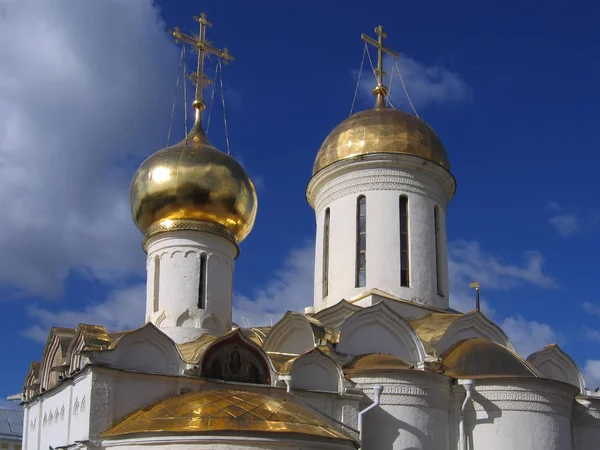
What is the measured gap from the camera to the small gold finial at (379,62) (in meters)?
16.5

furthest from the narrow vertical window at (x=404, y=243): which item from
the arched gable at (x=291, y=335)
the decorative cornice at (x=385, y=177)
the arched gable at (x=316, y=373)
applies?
the arched gable at (x=316, y=373)

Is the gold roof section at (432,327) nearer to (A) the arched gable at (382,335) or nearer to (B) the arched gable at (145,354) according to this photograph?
(A) the arched gable at (382,335)

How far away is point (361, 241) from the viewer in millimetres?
14906

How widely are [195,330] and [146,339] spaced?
253 centimetres

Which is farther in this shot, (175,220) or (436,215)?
(436,215)

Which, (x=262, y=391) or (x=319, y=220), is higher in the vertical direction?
(x=319, y=220)

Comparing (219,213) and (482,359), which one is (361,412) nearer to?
(482,359)

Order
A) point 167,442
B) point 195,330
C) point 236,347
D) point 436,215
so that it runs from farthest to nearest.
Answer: point 436,215 < point 195,330 < point 236,347 < point 167,442

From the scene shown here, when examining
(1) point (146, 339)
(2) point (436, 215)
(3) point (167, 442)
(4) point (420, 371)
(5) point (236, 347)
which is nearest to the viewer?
(3) point (167, 442)

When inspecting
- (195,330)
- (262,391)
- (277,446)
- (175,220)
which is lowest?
(277,446)

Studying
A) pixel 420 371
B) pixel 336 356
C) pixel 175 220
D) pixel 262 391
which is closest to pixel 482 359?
pixel 420 371

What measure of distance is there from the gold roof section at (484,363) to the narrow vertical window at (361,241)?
2315 mm

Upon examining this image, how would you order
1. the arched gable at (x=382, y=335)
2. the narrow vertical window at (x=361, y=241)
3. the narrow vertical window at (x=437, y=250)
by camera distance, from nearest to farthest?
the arched gable at (x=382, y=335) < the narrow vertical window at (x=361, y=241) < the narrow vertical window at (x=437, y=250)

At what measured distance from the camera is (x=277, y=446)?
9.44 metres
